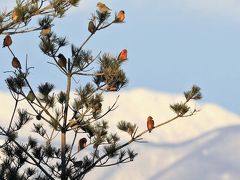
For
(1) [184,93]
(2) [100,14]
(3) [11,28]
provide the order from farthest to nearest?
(1) [184,93] < (2) [100,14] < (3) [11,28]

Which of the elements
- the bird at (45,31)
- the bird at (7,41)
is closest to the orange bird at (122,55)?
the bird at (45,31)

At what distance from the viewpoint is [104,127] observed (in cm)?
1405

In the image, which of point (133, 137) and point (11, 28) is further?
point (133, 137)

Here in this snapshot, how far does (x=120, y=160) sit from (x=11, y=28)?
3.58m

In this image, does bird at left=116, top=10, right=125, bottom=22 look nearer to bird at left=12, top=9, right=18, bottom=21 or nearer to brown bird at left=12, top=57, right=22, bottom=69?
brown bird at left=12, top=57, right=22, bottom=69

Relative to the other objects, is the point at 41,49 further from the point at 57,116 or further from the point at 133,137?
the point at 133,137

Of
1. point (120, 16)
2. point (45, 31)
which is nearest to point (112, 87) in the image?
point (120, 16)

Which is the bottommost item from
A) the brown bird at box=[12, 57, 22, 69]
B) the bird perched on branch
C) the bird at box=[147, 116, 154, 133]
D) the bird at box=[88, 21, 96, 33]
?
the bird at box=[147, 116, 154, 133]

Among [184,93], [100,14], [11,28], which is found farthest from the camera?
[184,93]

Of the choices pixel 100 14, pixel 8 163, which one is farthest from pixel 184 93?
pixel 8 163

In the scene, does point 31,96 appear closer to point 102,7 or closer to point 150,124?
point 102,7

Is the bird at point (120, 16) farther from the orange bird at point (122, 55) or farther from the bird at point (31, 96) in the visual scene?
the bird at point (31, 96)

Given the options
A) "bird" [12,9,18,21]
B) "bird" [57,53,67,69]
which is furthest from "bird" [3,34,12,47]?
"bird" [12,9,18,21]

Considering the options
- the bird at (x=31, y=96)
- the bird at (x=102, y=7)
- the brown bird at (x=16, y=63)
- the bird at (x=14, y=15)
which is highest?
the bird at (x=102, y=7)
